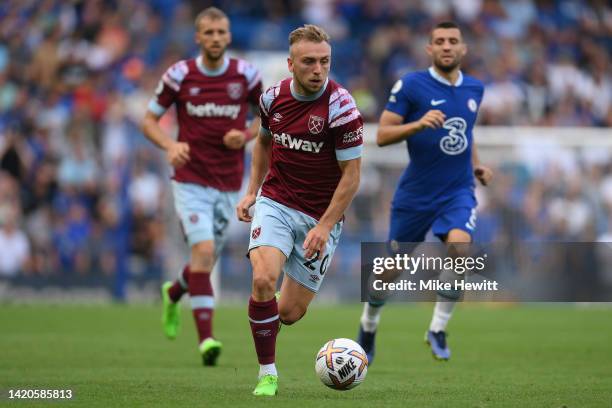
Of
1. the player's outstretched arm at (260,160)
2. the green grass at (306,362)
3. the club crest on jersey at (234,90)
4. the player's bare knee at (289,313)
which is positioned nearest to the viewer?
the green grass at (306,362)

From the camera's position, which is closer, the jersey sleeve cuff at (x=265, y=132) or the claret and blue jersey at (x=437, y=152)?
the jersey sleeve cuff at (x=265, y=132)

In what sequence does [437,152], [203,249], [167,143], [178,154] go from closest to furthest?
[178,154] → [437,152] → [167,143] → [203,249]

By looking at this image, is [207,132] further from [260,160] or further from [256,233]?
[256,233]

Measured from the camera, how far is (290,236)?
27.5 ft

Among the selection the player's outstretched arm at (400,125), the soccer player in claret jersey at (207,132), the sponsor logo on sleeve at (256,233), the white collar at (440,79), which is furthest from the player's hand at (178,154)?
the sponsor logo on sleeve at (256,233)

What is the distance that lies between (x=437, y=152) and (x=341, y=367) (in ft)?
11.1

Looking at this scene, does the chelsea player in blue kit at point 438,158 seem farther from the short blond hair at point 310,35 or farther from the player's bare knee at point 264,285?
the player's bare knee at point 264,285

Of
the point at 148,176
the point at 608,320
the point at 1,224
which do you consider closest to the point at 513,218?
the point at 608,320

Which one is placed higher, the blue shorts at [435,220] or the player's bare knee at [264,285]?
the blue shorts at [435,220]

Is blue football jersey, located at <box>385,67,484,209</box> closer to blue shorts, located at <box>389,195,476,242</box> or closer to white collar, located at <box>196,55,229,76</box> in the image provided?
blue shorts, located at <box>389,195,476,242</box>

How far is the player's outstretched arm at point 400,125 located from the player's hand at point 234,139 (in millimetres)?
1540

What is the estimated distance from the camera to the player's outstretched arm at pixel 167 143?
10.7 m

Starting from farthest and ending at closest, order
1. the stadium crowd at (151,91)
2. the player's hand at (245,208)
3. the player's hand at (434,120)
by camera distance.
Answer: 1. the stadium crowd at (151,91)
2. the player's hand at (434,120)
3. the player's hand at (245,208)

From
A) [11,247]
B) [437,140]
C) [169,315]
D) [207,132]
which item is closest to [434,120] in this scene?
A: [437,140]
